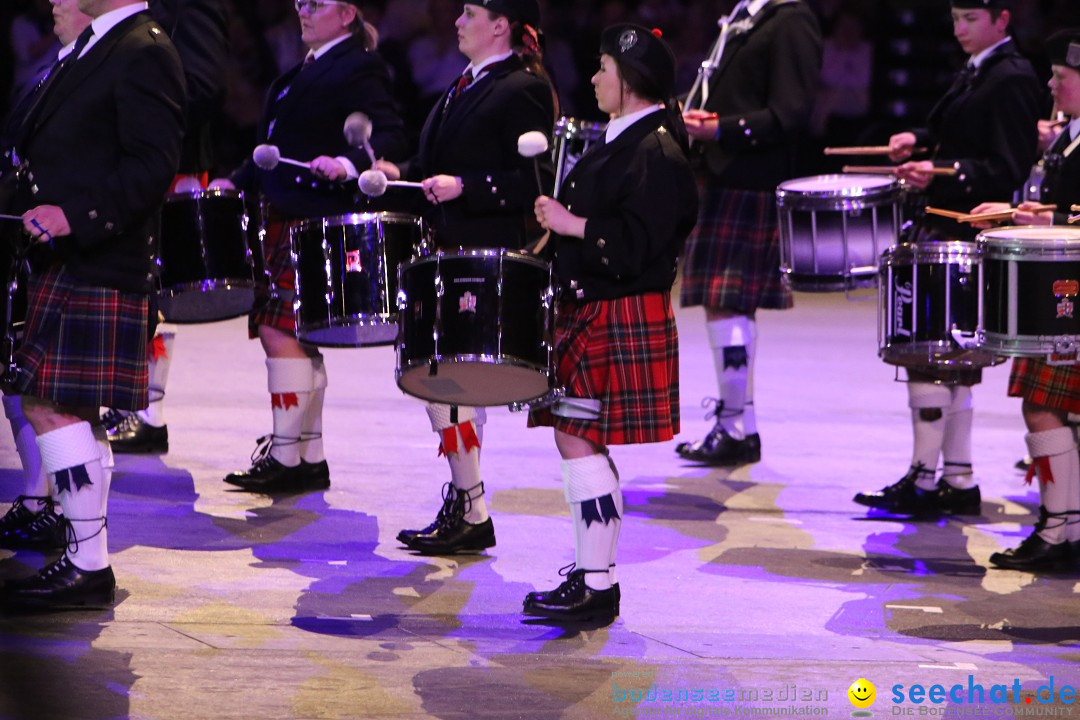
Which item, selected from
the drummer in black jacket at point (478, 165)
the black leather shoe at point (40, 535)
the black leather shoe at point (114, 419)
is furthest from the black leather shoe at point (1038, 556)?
the black leather shoe at point (114, 419)

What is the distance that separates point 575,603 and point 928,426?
194 centimetres

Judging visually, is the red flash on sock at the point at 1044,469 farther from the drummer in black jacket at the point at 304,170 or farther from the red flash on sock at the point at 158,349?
the red flash on sock at the point at 158,349

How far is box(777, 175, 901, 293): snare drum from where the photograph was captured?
548 centimetres

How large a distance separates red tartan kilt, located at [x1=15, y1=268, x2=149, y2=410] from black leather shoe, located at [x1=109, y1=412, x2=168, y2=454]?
1901mm

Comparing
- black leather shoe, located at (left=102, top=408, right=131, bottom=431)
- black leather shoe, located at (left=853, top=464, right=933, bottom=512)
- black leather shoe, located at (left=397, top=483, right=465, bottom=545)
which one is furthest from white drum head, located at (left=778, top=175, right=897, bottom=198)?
black leather shoe, located at (left=102, top=408, right=131, bottom=431)

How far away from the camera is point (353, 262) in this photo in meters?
4.70

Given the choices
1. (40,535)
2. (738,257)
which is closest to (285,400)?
(40,535)

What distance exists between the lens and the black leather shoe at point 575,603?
4305mm

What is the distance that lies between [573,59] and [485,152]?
23.8 feet

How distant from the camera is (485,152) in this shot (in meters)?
4.93

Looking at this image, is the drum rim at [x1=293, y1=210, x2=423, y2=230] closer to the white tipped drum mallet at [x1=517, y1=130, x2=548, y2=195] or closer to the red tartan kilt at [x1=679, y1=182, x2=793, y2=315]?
the white tipped drum mallet at [x1=517, y1=130, x2=548, y2=195]

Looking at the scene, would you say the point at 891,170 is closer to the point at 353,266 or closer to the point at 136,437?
the point at 353,266

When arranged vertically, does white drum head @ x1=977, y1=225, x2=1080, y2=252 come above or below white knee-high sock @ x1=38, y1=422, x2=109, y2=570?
above

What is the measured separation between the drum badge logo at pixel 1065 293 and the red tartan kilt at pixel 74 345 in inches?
95.5
